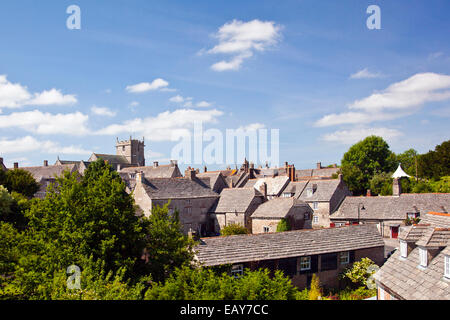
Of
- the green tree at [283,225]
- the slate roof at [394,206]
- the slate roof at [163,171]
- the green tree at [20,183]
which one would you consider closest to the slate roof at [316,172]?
the slate roof at [163,171]

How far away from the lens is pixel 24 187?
57531mm

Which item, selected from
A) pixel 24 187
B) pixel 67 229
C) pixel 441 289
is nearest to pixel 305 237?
pixel 441 289

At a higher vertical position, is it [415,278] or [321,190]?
[321,190]

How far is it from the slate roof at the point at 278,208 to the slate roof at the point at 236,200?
8.19 feet

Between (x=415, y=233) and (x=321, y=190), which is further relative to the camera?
(x=321, y=190)

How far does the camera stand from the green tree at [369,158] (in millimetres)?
86438

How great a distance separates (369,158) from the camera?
88750 mm

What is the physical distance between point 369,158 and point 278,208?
47.2 meters

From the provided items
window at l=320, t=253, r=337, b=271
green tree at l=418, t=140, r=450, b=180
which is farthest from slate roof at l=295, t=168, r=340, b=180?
window at l=320, t=253, r=337, b=271

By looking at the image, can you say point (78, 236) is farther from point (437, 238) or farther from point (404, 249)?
point (437, 238)

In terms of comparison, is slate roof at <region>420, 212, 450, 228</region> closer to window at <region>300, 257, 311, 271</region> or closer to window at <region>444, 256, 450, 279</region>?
window at <region>444, 256, 450, 279</region>

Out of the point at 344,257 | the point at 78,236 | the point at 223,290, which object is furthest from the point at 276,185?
the point at 223,290

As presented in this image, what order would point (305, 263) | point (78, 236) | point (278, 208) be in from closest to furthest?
point (78, 236) < point (305, 263) < point (278, 208)
